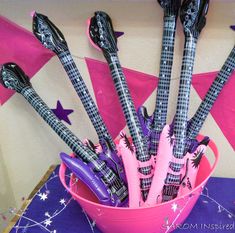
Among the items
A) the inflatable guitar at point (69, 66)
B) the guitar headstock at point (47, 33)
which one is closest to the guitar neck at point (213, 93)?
the inflatable guitar at point (69, 66)

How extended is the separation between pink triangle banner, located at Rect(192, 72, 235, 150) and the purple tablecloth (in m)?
0.13

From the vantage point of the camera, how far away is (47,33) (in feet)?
2.06

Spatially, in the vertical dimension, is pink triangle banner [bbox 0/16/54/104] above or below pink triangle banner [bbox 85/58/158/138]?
above

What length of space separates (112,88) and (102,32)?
0.48 ft

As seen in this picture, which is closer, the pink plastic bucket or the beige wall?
the pink plastic bucket

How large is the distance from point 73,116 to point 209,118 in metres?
0.32

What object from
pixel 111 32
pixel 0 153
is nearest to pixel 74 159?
pixel 111 32

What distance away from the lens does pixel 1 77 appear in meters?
0.69

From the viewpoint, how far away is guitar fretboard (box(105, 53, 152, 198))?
634mm

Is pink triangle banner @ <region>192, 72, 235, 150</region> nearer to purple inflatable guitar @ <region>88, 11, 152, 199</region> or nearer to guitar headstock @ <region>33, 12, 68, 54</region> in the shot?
purple inflatable guitar @ <region>88, 11, 152, 199</region>

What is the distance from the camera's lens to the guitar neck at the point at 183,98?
61cm

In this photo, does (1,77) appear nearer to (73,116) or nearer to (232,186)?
(73,116)

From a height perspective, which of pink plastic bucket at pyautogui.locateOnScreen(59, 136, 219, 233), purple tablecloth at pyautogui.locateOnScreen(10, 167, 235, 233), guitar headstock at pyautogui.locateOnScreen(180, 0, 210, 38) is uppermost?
guitar headstock at pyautogui.locateOnScreen(180, 0, 210, 38)

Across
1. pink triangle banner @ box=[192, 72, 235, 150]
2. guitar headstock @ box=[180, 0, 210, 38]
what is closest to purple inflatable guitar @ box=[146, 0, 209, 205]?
guitar headstock @ box=[180, 0, 210, 38]
